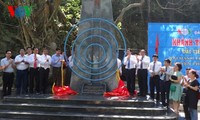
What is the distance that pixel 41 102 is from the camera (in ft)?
26.4

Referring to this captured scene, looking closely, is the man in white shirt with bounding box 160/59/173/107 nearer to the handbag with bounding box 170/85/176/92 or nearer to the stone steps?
the handbag with bounding box 170/85/176/92

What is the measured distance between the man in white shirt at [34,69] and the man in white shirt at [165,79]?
376cm

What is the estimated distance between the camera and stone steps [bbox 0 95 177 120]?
24.1 ft

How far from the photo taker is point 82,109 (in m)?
7.61

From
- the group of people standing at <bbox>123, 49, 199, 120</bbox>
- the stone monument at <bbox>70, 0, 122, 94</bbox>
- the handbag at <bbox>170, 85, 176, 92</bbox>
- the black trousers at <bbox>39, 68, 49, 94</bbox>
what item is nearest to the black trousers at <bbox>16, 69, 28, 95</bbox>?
the black trousers at <bbox>39, 68, 49, 94</bbox>

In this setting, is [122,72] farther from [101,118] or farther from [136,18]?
[136,18]

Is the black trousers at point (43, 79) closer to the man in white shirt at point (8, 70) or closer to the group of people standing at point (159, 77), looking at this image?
the man in white shirt at point (8, 70)

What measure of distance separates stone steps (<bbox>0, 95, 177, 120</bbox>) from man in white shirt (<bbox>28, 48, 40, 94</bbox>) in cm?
183

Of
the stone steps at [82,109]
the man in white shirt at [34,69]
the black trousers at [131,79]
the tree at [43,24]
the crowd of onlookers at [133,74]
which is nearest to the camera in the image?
the stone steps at [82,109]

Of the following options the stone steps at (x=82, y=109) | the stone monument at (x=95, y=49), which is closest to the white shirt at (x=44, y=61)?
the stone monument at (x=95, y=49)

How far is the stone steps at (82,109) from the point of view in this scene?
24.1 feet

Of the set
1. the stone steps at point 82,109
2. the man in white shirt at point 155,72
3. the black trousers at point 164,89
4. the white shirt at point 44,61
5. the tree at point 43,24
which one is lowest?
the stone steps at point 82,109

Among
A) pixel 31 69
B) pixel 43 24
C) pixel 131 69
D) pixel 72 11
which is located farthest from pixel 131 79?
pixel 72 11

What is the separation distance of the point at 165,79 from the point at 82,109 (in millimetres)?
2937
